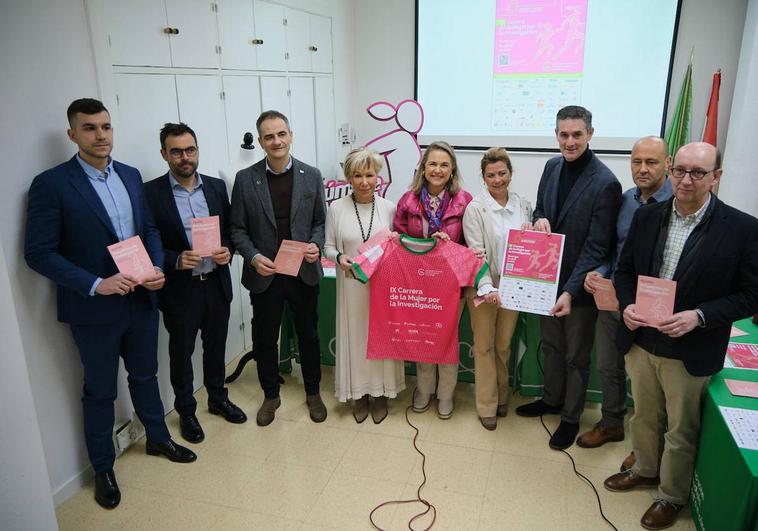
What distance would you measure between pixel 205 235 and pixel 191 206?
0.74ft

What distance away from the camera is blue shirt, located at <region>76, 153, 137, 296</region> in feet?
7.79

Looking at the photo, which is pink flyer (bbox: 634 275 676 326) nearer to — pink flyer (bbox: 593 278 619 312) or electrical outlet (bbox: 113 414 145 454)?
pink flyer (bbox: 593 278 619 312)

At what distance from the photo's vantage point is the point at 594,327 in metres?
2.78

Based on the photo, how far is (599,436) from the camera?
9.56ft

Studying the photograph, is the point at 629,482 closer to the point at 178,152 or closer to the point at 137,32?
the point at 178,152

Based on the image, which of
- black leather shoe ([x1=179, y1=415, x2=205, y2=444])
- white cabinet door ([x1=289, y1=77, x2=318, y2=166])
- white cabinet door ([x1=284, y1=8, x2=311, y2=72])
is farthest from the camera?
white cabinet door ([x1=289, y1=77, x2=318, y2=166])

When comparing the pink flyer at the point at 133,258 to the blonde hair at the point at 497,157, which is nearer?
the pink flyer at the point at 133,258

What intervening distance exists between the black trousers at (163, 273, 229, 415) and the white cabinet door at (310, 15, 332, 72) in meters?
2.77

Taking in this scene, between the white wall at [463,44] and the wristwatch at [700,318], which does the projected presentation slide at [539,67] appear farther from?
the wristwatch at [700,318]

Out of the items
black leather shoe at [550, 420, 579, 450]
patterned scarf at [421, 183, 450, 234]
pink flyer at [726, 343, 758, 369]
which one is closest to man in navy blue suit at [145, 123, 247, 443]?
patterned scarf at [421, 183, 450, 234]

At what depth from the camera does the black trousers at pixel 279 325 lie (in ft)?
9.85

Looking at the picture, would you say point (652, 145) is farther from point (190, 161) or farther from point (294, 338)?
point (294, 338)

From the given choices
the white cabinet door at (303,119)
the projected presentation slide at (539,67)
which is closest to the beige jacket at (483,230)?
the white cabinet door at (303,119)

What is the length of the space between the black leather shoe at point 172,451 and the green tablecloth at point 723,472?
8.04 feet
